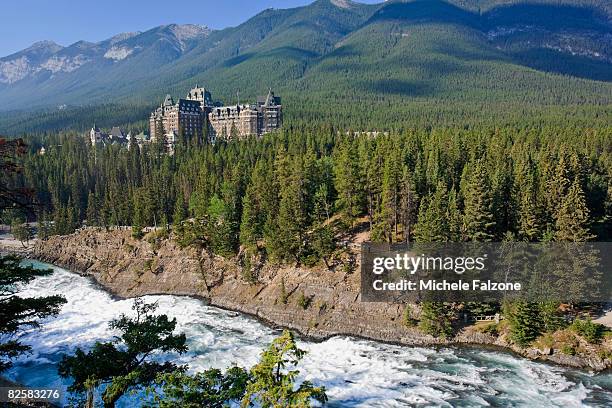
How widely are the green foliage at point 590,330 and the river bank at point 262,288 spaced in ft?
4.37

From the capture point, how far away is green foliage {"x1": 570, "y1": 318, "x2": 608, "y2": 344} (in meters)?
41.5

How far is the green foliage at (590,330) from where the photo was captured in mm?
41469

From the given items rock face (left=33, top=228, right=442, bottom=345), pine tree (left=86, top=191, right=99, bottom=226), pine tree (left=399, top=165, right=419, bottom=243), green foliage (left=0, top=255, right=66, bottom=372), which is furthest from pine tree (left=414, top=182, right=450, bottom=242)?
pine tree (left=86, top=191, right=99, bottom=226)

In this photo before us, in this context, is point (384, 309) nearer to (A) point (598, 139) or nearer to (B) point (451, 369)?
(B) point (451, 369)

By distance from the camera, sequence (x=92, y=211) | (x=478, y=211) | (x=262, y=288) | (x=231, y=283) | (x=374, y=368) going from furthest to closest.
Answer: (x=92, y=211), (x=231, y=283), (x=262, y=288), (x=478, y=211), (x=374, y=368)

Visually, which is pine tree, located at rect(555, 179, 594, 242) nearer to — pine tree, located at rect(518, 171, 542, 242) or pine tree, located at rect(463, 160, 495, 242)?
pine tree, located at rect(518, 171, 542, 242)

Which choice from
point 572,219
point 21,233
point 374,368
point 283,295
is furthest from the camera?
point 21,233

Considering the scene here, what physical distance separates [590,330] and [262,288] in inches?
1450

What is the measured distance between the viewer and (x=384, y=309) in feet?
164

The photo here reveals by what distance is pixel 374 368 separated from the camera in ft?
134

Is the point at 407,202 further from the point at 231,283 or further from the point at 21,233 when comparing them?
the point at 21,233

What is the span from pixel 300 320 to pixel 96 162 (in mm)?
106780

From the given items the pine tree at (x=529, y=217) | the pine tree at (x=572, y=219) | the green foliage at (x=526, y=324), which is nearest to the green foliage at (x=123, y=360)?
the green foliage at (x=526, y=324)

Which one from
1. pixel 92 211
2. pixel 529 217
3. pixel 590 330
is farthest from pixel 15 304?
pixel 92 211
